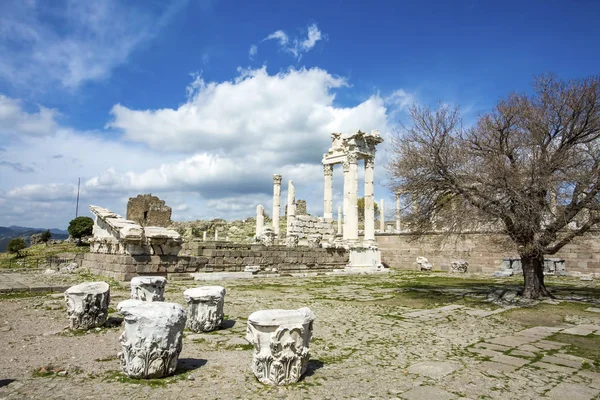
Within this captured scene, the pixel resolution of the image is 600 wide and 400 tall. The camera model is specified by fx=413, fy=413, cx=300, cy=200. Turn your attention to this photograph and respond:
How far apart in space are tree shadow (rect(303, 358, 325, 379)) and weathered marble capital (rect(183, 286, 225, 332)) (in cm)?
189

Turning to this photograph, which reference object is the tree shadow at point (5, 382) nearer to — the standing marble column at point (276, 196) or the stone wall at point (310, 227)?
the stone wall at point (310, 227)

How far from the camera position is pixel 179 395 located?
336cm

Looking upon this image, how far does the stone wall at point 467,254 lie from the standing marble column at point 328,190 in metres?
4.04

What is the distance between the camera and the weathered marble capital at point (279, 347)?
3.70m

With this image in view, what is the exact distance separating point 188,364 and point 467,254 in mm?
22068

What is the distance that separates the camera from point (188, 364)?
166 inches

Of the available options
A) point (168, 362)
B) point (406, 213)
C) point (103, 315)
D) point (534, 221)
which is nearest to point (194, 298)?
point (103, 315)

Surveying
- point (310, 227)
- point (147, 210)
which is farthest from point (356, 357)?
point (147, 210)

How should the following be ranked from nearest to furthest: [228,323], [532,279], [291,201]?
[228,323], [532,279], [291,201]

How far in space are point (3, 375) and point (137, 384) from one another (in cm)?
133

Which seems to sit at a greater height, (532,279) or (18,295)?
(532,279)

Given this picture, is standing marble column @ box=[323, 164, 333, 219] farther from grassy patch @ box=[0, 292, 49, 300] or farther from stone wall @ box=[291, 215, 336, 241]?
grassy patch @ box=[0, 292, 49, 300]

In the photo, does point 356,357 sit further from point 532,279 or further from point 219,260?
point 219,260

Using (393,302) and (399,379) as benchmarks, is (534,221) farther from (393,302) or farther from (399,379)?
(399,379)
